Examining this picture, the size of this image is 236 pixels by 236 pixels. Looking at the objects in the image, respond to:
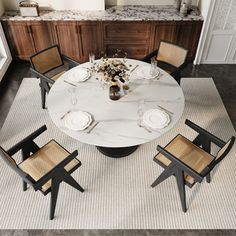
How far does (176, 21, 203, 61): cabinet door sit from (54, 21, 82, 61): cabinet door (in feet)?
5.13

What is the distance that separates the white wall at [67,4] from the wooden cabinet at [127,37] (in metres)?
0.41

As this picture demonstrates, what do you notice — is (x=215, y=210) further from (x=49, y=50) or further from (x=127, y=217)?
(x=49, y=50)

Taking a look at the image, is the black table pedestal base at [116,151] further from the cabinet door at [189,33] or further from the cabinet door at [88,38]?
the cabinet door at [189,33]

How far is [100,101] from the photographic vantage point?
2500mm

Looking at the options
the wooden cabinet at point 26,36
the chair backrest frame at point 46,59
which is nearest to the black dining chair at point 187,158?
the chair backrest frame at point 46,59

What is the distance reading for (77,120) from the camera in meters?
2.27

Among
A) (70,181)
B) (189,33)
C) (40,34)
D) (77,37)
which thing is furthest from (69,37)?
(70,181)

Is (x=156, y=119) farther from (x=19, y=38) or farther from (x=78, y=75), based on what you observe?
(x=19, y=38)

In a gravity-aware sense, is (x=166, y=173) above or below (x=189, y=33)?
below

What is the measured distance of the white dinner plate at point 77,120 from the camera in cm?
222

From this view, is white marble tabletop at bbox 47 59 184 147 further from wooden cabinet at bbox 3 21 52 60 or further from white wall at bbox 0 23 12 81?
white wall at bbox 0 23 12 81

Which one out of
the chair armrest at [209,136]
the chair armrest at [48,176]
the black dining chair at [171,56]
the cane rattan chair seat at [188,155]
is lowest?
the cane rattan chair seat at [188,155]

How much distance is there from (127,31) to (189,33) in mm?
956

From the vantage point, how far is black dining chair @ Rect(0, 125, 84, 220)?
6.82ft
